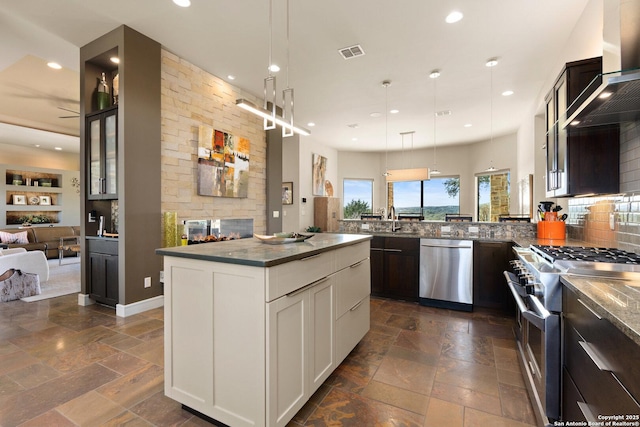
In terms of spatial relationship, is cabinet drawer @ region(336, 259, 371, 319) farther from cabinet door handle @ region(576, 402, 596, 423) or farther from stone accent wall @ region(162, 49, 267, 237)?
stone accent wall @ region(162, 49, 267, 237)

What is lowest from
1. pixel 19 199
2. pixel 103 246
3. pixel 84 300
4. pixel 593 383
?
pixel 84 300

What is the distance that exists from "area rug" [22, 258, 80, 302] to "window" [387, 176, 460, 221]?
827 cm

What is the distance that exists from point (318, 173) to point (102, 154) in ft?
17.0

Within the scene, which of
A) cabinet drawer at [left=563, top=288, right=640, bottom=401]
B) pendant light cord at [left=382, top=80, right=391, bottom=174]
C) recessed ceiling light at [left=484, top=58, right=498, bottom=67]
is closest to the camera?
cabinet drawer at [left=563, top=288, right=640, bottom=401]

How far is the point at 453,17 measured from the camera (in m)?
2.96

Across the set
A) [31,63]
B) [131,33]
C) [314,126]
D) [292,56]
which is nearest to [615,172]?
[292,56]

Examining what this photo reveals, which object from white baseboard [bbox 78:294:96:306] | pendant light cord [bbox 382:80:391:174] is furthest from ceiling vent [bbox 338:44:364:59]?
white baseboard [bbox 78:294:96:306]

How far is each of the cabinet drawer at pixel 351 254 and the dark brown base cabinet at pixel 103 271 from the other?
8.93 feet

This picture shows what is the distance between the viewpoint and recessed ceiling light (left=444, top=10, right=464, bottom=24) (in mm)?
2896

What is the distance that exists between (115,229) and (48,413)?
2394 mm

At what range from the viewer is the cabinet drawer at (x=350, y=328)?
2096 millimetres

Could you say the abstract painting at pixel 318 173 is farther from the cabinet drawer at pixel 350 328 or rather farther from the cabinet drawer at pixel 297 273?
the cabinet drawer at pixel 297 273

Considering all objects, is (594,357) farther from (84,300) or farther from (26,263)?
(26,263)

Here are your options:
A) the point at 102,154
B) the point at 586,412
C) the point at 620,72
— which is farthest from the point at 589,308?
the point at 102,154
